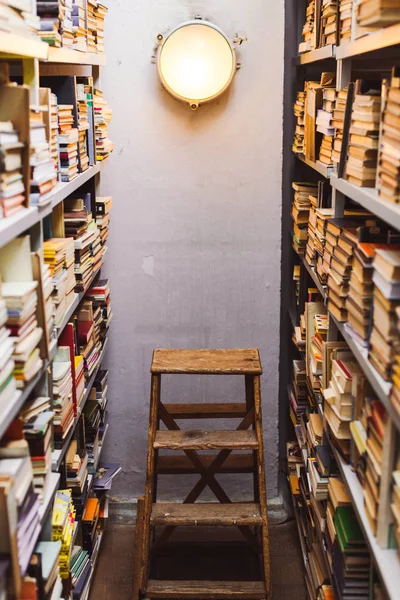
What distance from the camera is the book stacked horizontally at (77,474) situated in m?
3.54

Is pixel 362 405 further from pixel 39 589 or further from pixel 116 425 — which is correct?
pixel 116 425

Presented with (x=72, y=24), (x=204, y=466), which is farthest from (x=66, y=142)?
(x=204, y=466)

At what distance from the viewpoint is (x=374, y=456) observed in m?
2.36

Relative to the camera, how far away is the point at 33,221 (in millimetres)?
2408

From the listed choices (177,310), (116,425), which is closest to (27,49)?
(177,310)

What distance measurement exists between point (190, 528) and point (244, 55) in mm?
2934


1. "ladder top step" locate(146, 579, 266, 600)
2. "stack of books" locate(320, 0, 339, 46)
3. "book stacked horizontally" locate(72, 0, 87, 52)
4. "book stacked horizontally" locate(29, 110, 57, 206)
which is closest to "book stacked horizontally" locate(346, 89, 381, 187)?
"stack of books" locate(320, 0, 339, 46)

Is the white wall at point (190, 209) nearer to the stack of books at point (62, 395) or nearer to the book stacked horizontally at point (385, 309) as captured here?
the stack of books at point (62, 395)

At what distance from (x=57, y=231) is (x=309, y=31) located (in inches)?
68.5

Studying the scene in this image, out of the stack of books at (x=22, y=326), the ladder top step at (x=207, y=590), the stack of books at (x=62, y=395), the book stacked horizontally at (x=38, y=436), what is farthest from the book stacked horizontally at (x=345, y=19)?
the ladder top step at (x=207, y=590)

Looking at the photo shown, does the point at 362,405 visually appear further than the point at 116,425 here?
No

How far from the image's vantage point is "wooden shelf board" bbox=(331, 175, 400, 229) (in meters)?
2.04

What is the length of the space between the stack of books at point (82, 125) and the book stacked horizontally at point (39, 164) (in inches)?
35.6

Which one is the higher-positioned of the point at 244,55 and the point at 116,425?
the point at 244,55
